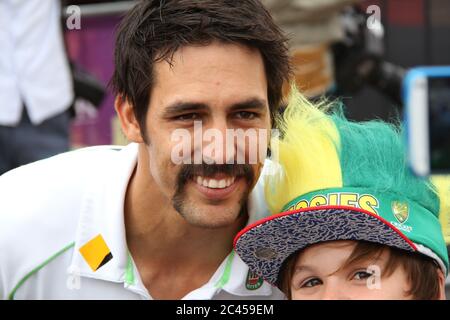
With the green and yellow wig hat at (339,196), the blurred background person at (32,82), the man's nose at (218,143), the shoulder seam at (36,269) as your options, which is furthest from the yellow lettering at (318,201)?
the blurred background person at (32,82)

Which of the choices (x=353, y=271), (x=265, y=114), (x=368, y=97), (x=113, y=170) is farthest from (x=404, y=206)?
(x=368, y=97)

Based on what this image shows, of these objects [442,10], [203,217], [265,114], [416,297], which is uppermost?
[442,10]

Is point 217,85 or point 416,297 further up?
point 217,85

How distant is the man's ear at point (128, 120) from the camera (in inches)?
118

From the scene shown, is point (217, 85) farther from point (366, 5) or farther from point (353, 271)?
point (366, 5)

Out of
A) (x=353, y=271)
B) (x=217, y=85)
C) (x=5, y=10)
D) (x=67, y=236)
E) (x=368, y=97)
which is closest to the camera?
(x=353, y=271)

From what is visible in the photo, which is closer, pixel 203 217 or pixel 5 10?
pixel 203 217

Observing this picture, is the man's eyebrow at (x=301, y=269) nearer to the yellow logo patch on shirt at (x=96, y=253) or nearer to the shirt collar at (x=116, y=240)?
the shirt collar at (x=116, y=240)

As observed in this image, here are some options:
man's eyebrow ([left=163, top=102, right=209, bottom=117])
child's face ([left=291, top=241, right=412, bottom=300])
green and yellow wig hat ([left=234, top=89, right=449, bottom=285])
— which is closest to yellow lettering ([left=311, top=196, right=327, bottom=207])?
green and yellow wig hat ([left=234, top=89, right=449, bottom=285])

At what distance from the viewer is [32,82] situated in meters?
4.44

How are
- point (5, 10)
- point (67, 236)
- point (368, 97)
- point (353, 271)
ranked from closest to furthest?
1. point (353, 271)
2. point (67, 236)
3. point (5, 10)
4. point (368, 97)

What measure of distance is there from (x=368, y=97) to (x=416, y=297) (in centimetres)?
247

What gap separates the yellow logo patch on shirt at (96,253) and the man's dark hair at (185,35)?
38 cm

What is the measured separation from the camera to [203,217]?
8.86 feet
